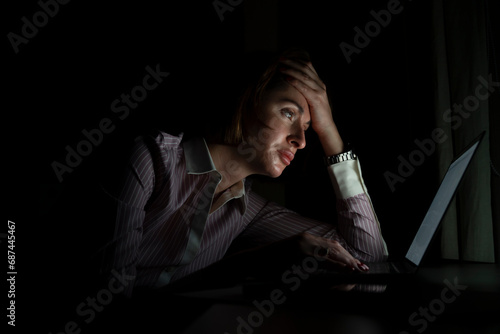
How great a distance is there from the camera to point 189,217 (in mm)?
1268

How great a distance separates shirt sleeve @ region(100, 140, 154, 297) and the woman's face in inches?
16.9

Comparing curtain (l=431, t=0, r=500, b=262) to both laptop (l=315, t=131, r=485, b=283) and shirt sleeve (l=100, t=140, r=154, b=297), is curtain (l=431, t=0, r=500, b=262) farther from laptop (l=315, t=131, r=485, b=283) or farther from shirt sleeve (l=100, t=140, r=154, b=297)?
shirt sleeve (l=100, t=140, r=154, b=297)

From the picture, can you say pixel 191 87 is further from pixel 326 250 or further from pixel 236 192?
pixel 326 250

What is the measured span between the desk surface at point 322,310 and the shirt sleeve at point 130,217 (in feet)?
0.70

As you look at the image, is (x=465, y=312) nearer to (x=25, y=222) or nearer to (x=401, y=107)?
(x=401, y=107)

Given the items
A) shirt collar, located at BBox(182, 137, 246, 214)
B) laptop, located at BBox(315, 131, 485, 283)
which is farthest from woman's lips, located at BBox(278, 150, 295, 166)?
laptop, located at BBox(315, 131, 485, 283)

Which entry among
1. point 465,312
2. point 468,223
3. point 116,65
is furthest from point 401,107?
point 116,65

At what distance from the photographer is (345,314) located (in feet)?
2.37

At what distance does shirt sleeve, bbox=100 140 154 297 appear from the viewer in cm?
102

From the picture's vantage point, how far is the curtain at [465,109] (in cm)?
136

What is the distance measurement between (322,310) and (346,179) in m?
0.85

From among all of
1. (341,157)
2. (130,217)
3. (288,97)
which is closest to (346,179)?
(341,157)

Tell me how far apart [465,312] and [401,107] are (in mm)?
1092

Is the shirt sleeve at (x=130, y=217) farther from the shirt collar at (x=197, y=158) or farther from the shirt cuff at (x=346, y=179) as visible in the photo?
the shirt cuff at (x=346, y=179)
